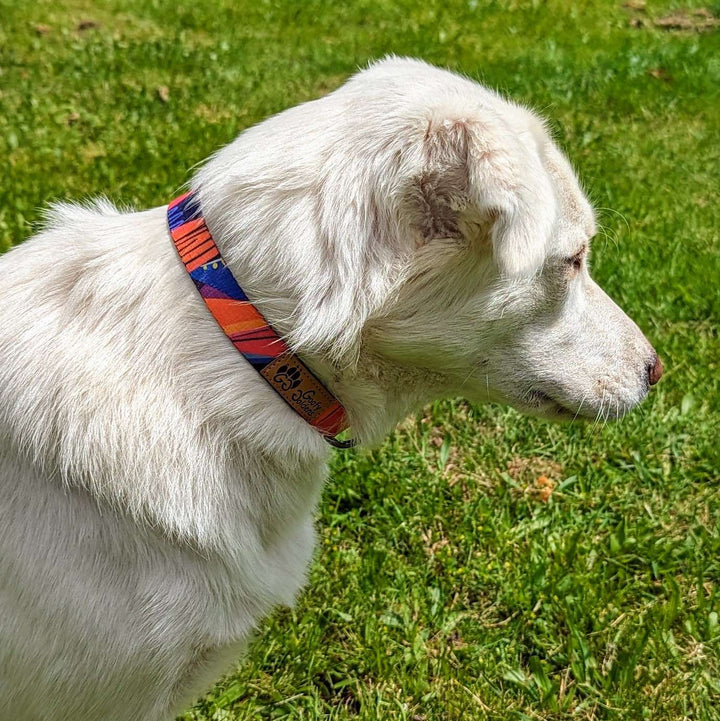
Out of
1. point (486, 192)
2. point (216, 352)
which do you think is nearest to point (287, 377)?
point (216, 352)

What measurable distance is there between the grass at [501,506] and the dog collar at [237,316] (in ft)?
4.21

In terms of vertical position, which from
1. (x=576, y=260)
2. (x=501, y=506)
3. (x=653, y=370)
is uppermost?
(x=576, y=260)

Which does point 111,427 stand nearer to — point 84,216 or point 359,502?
point 84,216

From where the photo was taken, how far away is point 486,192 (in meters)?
1.57

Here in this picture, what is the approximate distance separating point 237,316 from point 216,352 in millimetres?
97

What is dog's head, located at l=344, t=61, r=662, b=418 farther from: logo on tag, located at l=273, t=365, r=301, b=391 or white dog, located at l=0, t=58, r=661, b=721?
logo on tag, located at l=273, t=365, r=301, b=391

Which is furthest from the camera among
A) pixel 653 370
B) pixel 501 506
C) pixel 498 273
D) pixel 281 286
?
pixel 501 506

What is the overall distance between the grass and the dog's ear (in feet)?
3.34

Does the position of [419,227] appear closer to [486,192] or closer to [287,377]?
[486,192]

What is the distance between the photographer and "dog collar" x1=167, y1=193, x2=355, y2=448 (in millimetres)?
1781

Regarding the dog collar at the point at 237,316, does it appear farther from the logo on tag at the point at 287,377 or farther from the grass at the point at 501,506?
the grass at the point at 501,506

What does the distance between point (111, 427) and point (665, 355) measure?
11.0 ft

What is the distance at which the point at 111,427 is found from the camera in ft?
5.80

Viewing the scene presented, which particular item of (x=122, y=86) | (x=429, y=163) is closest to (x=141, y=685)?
(x=429, y=163)
